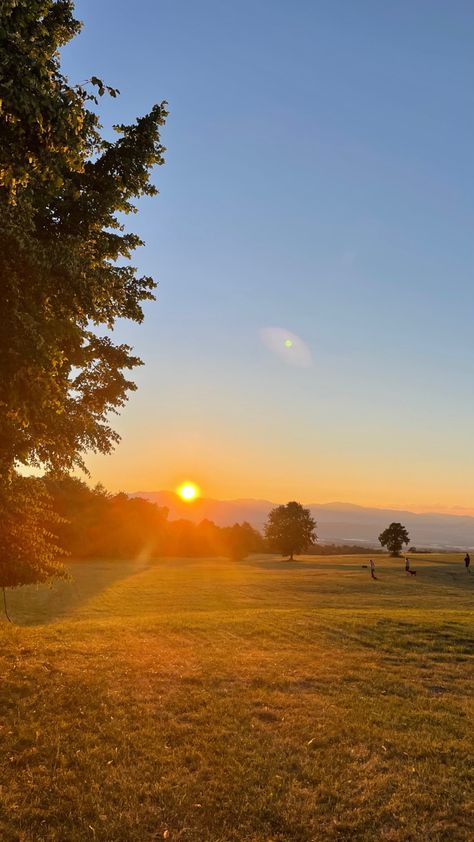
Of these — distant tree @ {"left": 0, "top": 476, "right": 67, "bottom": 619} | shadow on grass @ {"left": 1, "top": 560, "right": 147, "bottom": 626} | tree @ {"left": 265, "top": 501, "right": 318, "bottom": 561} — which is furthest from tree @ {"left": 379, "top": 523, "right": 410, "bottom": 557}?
distant tree @ {"left": 0, "top": 476, "right": 67, "bottom": 619}

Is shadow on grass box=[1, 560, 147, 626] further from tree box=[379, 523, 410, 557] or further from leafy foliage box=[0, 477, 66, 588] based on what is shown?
tree box=[379, 523, 410, 557]

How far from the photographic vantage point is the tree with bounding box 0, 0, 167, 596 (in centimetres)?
741

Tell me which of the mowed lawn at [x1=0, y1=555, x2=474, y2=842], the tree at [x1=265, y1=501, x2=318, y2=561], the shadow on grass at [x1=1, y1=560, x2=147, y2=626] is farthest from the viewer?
the tree at [x1=265, y1=501, x2=318, y2=561]

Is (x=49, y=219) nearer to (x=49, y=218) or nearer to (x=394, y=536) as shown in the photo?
(x=49, y=218)

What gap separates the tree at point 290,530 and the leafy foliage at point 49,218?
247 feet

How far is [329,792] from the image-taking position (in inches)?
300

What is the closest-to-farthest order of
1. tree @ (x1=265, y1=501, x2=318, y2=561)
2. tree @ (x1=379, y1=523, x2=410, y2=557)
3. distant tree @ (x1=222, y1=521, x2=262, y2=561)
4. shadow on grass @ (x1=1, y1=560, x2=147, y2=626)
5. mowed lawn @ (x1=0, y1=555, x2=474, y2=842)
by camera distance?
mowed lawn @ (x1=0, y1=555, x2=474, y2=842), shadow on grass @ (x1=1, y1=560, x2=147, y2=626), tree @ (x1=379, y1=523, x2=410, y2=557), tree @ (x1=265, y1=501, x2=318, y2=561), distant tree @ (x1=222, y1=521, x2=262, y2=561)

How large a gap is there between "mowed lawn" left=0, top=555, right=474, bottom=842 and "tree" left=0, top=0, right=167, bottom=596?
619 cm

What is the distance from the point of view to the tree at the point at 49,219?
7.41 meters

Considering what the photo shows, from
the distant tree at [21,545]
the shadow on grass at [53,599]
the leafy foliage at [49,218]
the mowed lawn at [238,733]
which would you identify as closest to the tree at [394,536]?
the shadow on grass at [53,599]

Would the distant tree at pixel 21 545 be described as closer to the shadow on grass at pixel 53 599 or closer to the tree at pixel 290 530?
the shadow on grass at pixel 53 599

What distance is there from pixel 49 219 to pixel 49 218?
0.02m

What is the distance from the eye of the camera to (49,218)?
486 inches

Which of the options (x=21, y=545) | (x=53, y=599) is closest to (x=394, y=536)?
(x=53, y=599)
